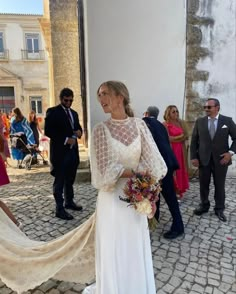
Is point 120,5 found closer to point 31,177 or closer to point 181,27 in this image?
point 181,27

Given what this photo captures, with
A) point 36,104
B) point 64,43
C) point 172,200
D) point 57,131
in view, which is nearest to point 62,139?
point 57,131

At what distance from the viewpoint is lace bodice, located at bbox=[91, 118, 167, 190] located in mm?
2125

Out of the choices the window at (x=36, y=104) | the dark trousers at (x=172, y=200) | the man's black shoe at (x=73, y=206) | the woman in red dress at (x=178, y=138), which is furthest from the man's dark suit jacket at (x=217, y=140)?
the window at (x=36, y=104)

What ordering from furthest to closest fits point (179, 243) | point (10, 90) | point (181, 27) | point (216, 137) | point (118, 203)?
point (10, 90) < point (181, 27) < point (216, 137) < point (179, 243) < point (118, 203)

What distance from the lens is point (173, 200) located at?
13.2 ft

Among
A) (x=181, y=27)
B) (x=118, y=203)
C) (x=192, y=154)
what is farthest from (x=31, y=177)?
(x=118, y=203)

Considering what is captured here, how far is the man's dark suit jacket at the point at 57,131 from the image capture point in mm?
4453

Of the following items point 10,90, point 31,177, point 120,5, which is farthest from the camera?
point 10,90

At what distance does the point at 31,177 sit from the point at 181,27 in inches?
205

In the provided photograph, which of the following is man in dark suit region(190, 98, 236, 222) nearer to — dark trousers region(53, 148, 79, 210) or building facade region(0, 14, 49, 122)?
dark trousers region(53, 148, 79, 210)

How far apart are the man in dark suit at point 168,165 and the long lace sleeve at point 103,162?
5.41ft

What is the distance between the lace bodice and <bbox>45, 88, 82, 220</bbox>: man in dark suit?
2.34 m

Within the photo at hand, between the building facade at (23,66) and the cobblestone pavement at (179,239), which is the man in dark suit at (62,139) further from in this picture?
the building facade at (23,66)

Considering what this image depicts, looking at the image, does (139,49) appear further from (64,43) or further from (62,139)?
(64,43)
